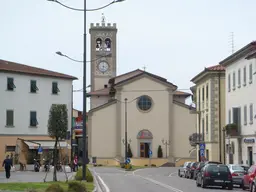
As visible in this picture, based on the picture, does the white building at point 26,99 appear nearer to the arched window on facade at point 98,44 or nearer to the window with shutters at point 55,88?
the window with shutters at point 55,88

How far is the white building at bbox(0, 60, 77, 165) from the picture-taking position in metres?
64.9

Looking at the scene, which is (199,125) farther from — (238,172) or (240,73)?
(238,172)

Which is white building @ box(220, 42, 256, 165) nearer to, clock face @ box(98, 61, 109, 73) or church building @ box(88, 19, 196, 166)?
church building @ box(88, 19, 196, 166)

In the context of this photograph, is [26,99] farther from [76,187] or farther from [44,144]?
[76,187]

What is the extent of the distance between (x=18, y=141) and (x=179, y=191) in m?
33.8

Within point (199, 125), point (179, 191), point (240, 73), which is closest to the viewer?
point (179, 191)

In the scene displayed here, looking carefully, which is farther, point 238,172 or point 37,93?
point 37,93

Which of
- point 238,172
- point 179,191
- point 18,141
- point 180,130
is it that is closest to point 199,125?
point 180,130

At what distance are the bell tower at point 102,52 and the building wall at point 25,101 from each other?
48.5m

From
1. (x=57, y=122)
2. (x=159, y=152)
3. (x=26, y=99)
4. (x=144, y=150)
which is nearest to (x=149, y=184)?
(x=57, y=122)

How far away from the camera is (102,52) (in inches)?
4710

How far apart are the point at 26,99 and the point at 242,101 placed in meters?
24.8

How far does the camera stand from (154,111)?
3745 inches

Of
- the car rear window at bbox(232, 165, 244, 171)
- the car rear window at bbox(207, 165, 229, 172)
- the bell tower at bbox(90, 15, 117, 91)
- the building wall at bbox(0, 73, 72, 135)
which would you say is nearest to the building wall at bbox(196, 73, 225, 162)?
the building wall at bbox(0, 73, 72, 135)
